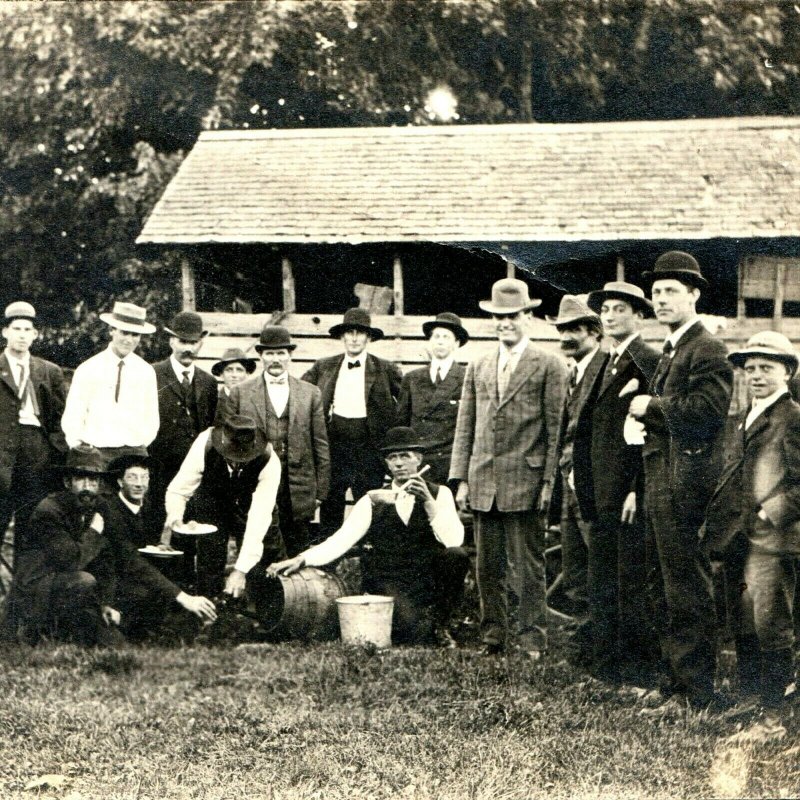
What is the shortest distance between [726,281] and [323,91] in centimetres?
316

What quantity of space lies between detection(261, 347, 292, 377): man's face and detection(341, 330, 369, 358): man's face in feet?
1.58

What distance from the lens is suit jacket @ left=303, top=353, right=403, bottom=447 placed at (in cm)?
621

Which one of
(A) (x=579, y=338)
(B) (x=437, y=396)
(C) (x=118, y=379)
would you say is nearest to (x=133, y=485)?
(C) (x=118, y=379)

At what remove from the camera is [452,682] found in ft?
16.3

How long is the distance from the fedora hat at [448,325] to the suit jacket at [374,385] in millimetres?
361

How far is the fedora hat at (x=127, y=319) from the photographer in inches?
242

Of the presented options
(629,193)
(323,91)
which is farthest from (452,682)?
(323,91)

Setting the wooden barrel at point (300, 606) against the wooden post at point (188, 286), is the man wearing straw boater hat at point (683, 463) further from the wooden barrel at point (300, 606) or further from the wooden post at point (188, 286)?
the wooden post at point (188, 286)

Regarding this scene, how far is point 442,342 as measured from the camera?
6.21m

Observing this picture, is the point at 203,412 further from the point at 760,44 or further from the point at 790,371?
the point at 760,44

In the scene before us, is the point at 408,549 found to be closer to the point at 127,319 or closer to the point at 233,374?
the point at 233,374

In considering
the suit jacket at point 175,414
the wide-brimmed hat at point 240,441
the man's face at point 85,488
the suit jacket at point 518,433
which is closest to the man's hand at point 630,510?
the suit jacket at point 518,433

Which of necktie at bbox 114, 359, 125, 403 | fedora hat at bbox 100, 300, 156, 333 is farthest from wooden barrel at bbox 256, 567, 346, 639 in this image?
fedora hat at bbox 100, 300, 156, 333

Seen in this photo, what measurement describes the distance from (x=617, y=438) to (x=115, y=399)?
3314 mm
